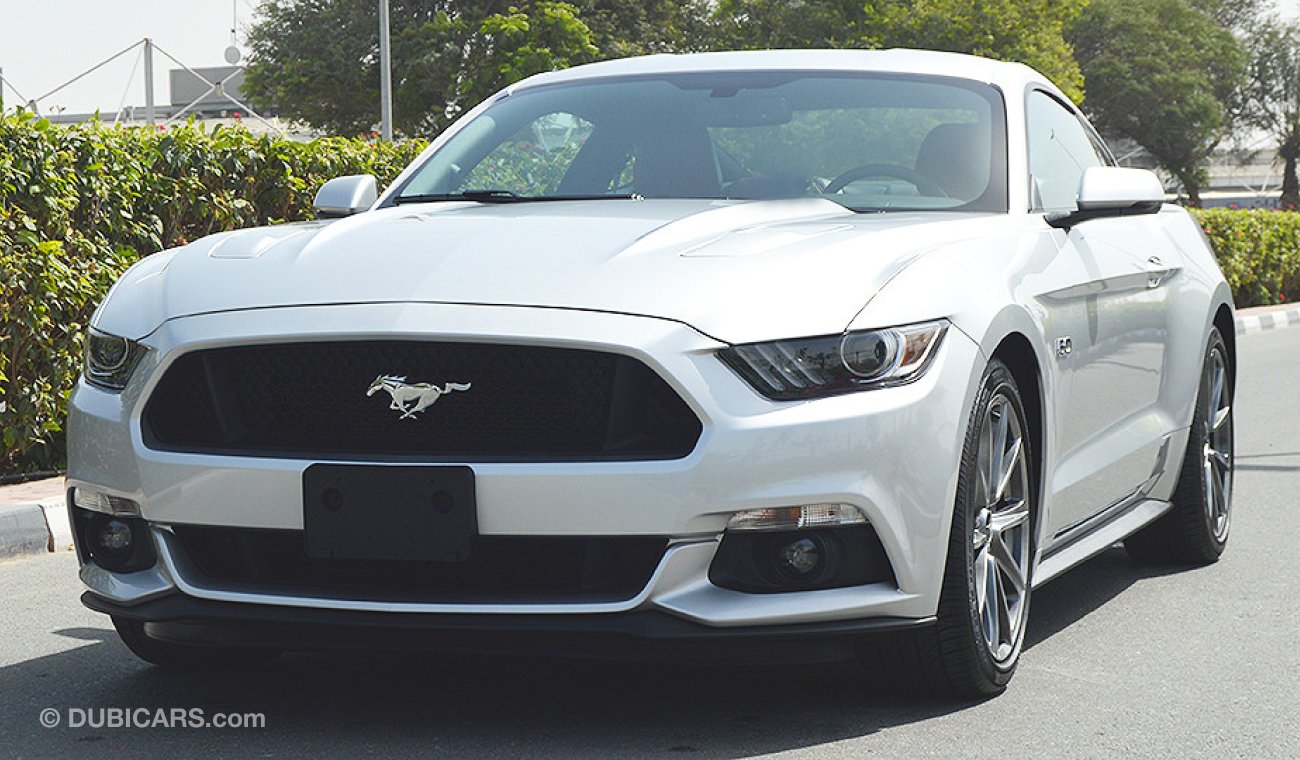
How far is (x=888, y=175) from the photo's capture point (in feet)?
16.2

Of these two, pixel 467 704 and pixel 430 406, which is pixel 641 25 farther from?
pixel 430 406

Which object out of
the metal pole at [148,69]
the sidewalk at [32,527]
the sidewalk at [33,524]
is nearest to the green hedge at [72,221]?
the sidewalk at [33,524]

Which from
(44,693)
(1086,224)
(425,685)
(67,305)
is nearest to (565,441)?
(425,685)

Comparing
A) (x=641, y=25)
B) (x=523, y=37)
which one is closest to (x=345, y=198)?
(x=523, y=37)

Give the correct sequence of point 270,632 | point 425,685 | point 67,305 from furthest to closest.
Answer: point 67,305, point 425,685, point 270,632

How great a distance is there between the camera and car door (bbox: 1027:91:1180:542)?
4.72 m

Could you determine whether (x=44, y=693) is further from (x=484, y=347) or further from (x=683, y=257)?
(x=683, y=257)

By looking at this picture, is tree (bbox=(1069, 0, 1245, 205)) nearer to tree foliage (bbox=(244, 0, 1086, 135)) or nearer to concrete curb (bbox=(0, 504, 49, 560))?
tree foliage (bbox=(244, 0, 1086, 135))

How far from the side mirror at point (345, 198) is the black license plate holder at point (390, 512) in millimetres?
1602

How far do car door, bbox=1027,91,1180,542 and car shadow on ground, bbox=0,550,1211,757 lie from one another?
843mm

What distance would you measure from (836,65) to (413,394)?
213cm

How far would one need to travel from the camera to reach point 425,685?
176 inches

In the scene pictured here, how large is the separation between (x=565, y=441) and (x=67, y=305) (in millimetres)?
5106

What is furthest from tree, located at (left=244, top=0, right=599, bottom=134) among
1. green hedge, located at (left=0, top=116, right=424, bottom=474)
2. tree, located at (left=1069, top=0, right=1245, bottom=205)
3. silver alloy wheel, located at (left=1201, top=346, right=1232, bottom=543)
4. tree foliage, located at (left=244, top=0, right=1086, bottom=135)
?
silver alloy wheel, located at (left=1201, top=346, right=1232, bottom=543)
